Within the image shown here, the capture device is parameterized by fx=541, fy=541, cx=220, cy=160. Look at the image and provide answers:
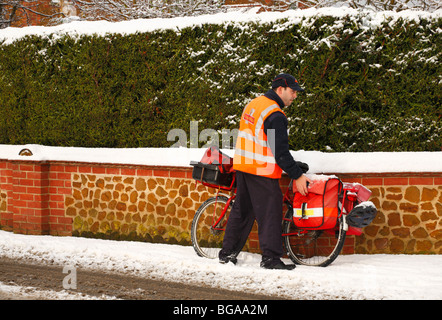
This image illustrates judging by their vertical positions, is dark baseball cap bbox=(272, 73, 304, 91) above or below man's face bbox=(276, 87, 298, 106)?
above

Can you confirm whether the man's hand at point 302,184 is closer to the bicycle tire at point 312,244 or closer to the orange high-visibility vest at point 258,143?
the orange high-visibility vest at point 258,143

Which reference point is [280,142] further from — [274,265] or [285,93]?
[274,265]

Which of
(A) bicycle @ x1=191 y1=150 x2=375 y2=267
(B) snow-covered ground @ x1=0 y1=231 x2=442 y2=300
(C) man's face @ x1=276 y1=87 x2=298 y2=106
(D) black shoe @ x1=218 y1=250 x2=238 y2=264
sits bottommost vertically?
(B) snow-covered ground @ x1=0 y1=231 x2=442 y2=300

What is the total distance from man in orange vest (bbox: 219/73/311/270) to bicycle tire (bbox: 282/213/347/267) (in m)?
0.33

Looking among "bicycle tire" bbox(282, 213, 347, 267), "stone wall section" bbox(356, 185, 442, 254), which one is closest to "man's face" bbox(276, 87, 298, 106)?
"bicycle tire" bbox(282, 213, 347, 267)

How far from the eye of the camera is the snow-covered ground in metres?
5.28

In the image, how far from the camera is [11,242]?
24.6 feet

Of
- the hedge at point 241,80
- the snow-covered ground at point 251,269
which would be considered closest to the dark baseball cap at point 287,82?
the hedge at point 241,80

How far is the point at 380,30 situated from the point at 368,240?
2671 mm

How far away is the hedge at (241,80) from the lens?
691 cm

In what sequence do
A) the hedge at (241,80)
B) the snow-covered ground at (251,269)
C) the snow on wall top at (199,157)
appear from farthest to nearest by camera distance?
the hedge at (241,80)
the snow on wall top at (199,157)
the snow-covered ground at (251,269)

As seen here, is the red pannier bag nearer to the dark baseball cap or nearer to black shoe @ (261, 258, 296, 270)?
black shoe @ (261, 258, 296, 270)

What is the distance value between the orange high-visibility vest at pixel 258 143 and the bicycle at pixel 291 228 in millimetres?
446

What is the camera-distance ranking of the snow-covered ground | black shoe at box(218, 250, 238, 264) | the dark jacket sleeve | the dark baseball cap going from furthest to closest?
black shoe at box(218, 250, 238, 264) → the dark baseball cap → the dark jacket sleeve → the snow-covered ground
